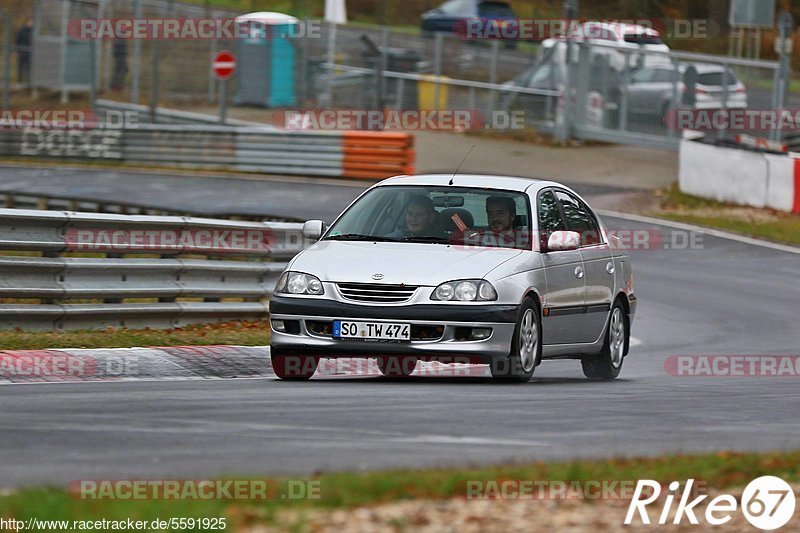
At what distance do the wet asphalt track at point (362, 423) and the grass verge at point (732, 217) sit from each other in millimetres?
11300

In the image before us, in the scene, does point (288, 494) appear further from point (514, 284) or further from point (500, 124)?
point (500, 124)

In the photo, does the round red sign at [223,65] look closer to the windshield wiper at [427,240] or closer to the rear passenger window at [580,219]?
the rear passenger window at [580,219]

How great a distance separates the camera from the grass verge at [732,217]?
2345 centimetres

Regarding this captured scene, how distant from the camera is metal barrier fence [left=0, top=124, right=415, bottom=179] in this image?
96.1ft

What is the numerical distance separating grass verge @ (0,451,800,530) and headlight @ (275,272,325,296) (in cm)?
377

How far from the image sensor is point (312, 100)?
3509cm

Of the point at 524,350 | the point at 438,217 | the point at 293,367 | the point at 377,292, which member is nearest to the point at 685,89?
the point at 438,217

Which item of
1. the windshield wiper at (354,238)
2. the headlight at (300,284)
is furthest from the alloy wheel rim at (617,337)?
the headlight at (300,284)

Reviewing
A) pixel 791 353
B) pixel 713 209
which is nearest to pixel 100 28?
pixel 713 209

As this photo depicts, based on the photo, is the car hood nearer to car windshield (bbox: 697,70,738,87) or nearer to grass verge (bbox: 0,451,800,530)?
grass verge (bbox: 0,451,800,530)

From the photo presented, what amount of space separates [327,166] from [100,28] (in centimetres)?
808

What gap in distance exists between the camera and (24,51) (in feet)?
118

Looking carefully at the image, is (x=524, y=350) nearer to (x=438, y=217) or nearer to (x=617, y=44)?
(x=438, y=217)

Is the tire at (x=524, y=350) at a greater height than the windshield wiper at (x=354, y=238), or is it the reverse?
the windshield wiper at (x=354, y=238)
